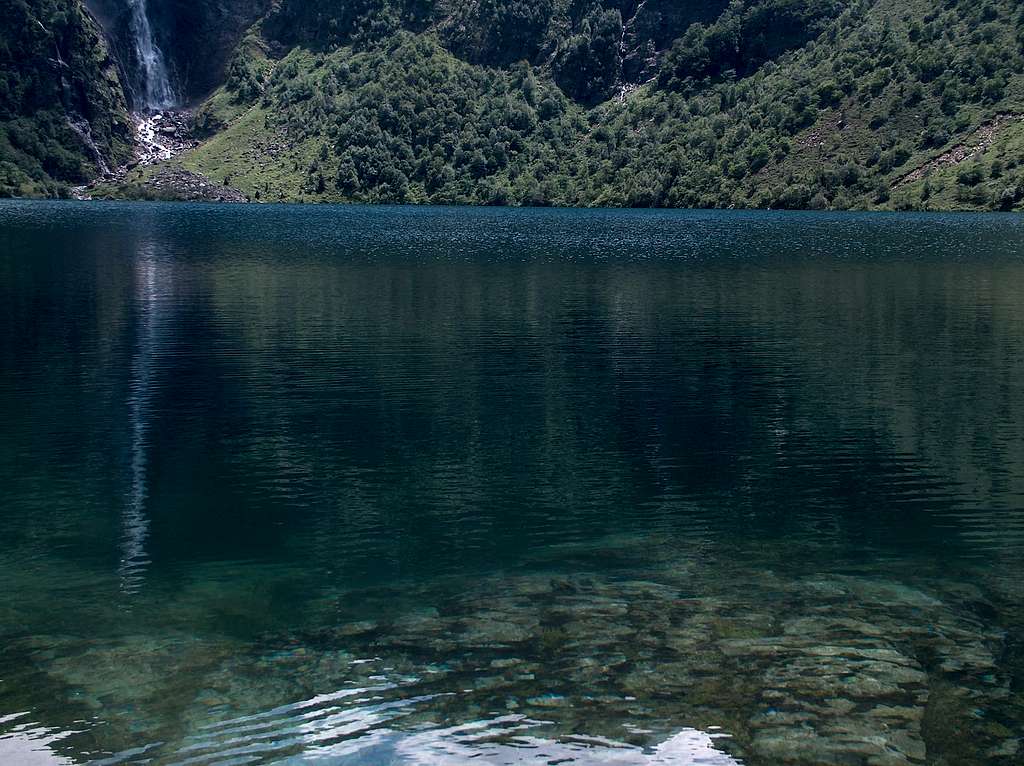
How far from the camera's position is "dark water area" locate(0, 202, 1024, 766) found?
1627 cm

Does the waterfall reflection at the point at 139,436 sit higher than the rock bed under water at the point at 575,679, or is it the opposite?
the waterfall reflection at the point at 139,436

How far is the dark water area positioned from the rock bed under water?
7 centimetres

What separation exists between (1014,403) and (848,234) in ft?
409

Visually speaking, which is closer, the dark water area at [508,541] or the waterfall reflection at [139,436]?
the dark water area at [508,541]

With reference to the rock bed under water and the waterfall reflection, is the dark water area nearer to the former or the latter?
the rock bed under water

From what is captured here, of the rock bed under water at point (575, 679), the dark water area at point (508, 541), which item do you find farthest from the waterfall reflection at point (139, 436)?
the rock bed under water at point (575, 679)

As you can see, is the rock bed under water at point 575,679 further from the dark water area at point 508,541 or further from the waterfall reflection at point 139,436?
A: the waterfall reflection at point 139,436

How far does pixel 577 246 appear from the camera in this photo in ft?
443

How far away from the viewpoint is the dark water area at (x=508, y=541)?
53.4 ft

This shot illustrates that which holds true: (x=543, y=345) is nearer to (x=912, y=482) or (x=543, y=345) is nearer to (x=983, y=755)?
(x=912, y=482)

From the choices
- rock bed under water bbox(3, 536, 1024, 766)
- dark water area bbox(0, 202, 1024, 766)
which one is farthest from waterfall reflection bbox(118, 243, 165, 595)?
rock bed under water bbox(3, 536, 1024, 766)

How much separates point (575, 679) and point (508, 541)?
25.1ft

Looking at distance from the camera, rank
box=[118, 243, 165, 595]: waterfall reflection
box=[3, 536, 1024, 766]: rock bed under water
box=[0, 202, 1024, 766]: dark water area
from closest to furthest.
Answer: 1. box=[3, 536, 1024, 766]: rock bed under water
2. box=[0, 202, 1024, 766]: dark water area
3. box=[118, 243, 165, 595]: waterfall reflection

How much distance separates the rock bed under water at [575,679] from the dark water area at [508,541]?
0.07 m
